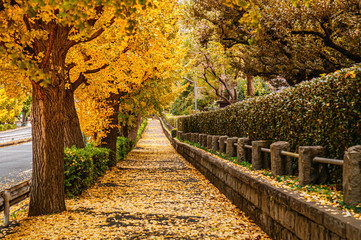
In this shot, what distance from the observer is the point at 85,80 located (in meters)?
12.0

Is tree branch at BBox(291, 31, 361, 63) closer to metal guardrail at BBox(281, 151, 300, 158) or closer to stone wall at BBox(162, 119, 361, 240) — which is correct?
stone wall at BBox(162, 119, 361, 240)

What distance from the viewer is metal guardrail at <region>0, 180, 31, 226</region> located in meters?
6.58

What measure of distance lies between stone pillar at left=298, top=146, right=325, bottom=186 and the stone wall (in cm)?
38

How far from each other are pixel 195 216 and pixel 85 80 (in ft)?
23.0

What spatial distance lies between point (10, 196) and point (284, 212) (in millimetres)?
5501

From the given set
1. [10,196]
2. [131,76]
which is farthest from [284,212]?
[131,76]

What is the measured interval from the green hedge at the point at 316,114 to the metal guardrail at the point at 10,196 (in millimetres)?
5813

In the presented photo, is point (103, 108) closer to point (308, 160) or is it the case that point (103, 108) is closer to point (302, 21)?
point (302, 21)

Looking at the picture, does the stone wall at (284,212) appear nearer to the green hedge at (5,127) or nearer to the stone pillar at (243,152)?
the stone pillar at (243,152)

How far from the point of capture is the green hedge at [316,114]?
460cm

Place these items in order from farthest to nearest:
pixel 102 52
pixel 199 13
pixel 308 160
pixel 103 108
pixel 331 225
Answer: pixel 199 13
pixel 103 108
pixel 102 52
pixel 308 160
pixel 331 225

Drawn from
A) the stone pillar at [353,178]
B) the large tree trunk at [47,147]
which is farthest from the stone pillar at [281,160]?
the large tree trunk at [47,147]

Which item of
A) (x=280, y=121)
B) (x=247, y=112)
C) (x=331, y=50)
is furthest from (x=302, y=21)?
(x=280, y=121)

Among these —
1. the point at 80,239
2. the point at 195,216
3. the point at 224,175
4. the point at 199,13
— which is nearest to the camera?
the point at 80,239
